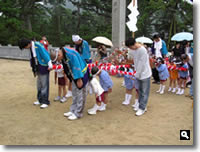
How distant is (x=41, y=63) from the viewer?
5008 millimetres

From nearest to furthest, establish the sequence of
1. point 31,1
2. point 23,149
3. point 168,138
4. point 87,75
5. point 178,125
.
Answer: point 23,149 → point 168,138 → point 178,125 → point 87,75 → point 31,1

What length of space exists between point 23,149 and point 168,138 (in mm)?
2556

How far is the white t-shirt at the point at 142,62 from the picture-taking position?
4.34 meters

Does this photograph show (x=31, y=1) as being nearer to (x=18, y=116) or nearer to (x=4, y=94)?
(x=4, y=94)

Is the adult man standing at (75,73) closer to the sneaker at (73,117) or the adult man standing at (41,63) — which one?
the sneaker at (73,117)

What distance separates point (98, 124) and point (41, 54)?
7.52 ft

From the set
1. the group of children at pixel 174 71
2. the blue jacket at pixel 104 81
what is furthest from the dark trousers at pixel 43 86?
the group of children at pixel 174 71

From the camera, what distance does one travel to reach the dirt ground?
3514mm

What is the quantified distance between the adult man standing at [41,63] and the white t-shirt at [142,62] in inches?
86.0

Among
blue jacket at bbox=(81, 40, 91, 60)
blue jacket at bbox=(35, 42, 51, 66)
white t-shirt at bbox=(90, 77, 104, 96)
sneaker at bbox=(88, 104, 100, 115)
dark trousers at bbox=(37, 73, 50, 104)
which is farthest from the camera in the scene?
blue jacket at bbox=(81, 40, 91, 60)

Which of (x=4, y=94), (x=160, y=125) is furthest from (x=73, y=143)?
(x=4, y=94)

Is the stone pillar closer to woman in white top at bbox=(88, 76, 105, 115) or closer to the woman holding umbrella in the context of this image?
the woman holding umbrella

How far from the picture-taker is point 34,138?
3.60 m

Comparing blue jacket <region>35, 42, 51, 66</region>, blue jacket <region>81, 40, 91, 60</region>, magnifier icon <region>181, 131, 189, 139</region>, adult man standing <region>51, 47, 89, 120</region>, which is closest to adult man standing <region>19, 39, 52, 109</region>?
blue jacket <region>35, 42, 51, 66</region>
